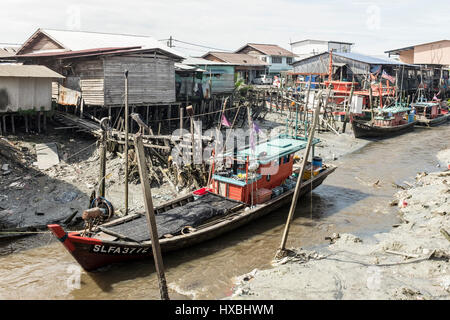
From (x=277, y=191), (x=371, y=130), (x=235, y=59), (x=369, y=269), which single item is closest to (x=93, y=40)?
(x=277, y=191)

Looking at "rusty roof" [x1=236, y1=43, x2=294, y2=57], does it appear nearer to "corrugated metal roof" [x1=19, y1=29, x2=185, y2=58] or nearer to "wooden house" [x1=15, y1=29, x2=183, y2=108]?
"corrugated metal roof" [x1=19, y1=29, x2=185, y2=58]

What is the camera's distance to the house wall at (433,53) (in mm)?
51000

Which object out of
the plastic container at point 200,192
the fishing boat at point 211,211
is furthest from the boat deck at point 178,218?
the plastic container at point 200,192

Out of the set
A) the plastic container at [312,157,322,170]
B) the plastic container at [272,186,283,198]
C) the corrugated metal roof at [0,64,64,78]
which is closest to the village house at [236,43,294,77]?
the plastic container at [312,157,322,170]

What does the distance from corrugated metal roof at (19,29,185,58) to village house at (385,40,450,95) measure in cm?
3521

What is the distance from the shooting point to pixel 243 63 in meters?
44.2

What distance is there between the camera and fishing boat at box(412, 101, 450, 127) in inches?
1476

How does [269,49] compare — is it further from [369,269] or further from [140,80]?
[369,269]

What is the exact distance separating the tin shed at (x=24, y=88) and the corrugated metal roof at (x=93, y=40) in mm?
3950

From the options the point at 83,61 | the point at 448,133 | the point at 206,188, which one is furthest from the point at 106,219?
the point at 448,133

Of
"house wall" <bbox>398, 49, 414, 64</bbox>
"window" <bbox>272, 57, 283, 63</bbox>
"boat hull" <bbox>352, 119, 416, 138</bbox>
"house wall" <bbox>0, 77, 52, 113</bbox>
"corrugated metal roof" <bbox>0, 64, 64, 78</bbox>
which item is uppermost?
"house wall" <bbox>398, 49, 414, 64</bbox>

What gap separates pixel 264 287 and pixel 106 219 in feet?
18.2
